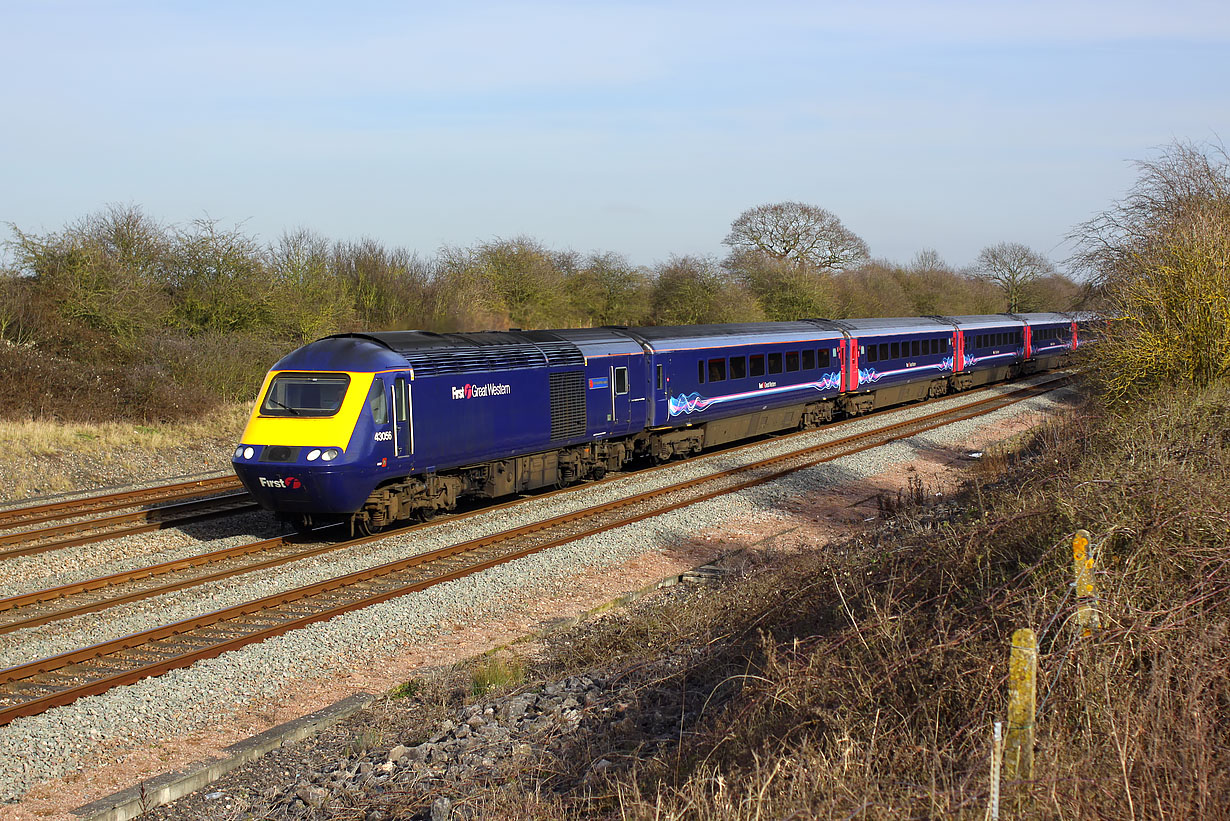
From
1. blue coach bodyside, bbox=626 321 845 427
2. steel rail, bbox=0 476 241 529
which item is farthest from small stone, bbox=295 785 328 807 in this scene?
blue coach bodyside, bbox=626 321 845 427

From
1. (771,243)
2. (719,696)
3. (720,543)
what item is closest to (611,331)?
(720,543)

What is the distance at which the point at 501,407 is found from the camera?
15.7m

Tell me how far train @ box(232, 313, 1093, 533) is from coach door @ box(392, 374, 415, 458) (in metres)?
0.02

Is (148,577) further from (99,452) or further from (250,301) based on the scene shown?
(250,301)

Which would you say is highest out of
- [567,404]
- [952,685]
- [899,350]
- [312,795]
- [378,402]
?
[899,350]

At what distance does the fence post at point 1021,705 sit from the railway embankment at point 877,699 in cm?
12

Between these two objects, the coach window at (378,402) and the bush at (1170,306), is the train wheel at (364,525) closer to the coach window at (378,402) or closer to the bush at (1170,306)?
the coach window at (378,402)

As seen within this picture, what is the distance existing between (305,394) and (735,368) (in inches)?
450

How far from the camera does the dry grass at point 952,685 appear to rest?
4512mm

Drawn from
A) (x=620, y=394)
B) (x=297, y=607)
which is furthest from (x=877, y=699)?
(x=620, y=394)

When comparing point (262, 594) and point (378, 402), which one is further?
point (378, 402)

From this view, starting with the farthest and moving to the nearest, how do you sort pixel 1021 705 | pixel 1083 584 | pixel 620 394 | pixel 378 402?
pixel 620 394, pixel 378 402, pixel 1083 584, pixel 1021 705

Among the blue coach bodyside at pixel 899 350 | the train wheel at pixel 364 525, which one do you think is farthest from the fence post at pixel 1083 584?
the blue coach bodyside at pixel 899 350

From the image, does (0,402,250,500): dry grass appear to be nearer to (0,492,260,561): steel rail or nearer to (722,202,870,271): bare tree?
(0,492,260,561): steel rail
